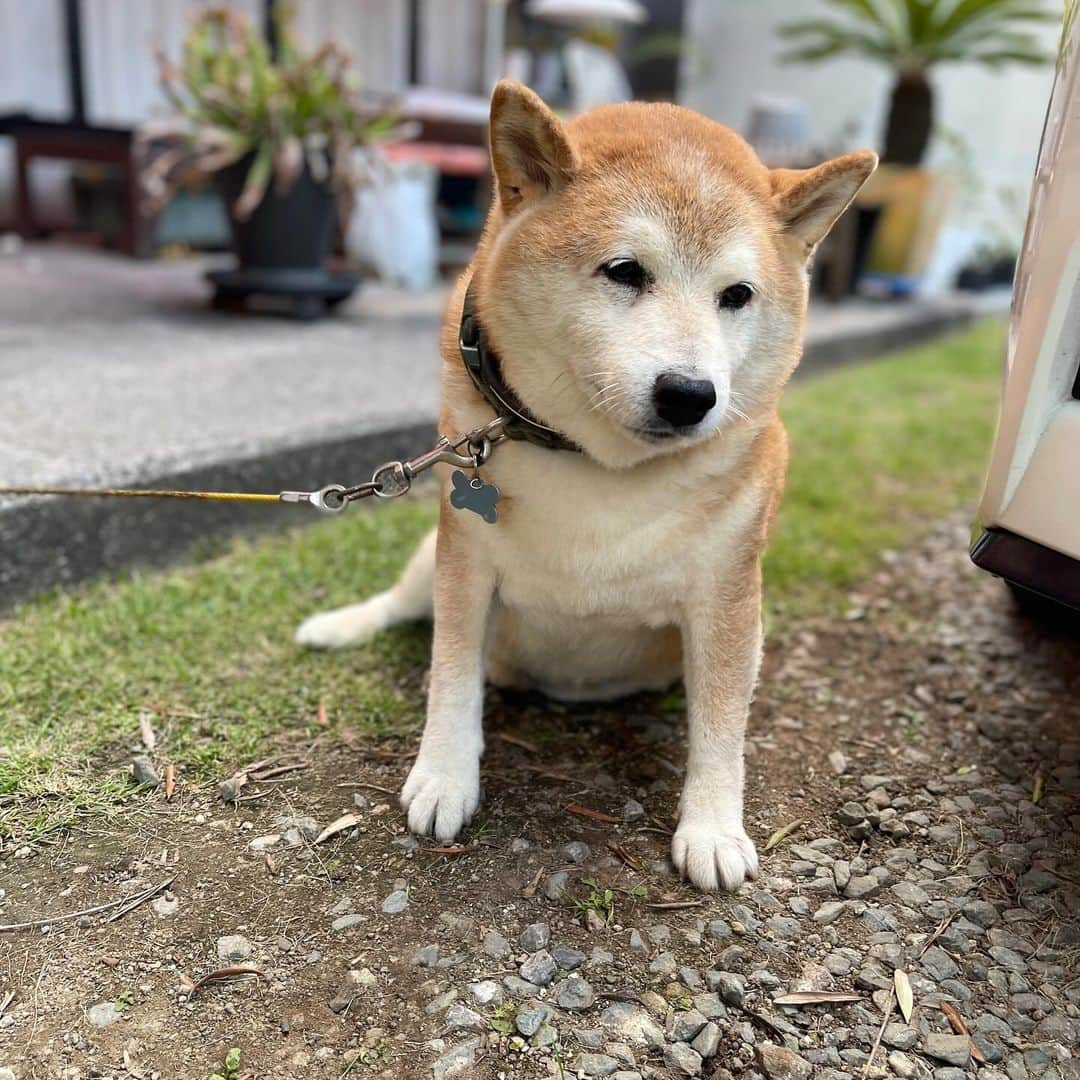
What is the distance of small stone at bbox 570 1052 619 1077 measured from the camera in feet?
4.16

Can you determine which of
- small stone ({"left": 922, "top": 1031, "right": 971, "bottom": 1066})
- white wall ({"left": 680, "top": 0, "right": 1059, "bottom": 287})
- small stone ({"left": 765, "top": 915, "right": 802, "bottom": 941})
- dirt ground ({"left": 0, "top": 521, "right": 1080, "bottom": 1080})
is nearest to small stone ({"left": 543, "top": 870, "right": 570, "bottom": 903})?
dirt ground ({"left": 0, "top": 521, "right": 1080, "bottom": 1080})

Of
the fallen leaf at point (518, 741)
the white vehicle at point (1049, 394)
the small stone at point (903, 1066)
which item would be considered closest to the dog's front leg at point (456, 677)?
the fallen leaf at point (518, 741)

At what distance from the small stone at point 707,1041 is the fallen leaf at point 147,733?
112 centimetres

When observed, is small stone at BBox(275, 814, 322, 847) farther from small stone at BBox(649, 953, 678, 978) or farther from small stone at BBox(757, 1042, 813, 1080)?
small stone at BBox(757, 1042, 813, 1080)

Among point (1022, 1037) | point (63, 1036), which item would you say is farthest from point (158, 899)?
point (1022, 1037)

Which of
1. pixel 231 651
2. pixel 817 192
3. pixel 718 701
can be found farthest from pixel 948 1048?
pixel 231 651

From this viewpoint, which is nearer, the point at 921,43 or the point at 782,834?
the point at 782,834

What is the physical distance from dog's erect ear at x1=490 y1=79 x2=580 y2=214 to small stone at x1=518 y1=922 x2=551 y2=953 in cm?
114

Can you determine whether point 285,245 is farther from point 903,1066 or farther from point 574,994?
point 903,1066

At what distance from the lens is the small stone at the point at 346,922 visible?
1484mm

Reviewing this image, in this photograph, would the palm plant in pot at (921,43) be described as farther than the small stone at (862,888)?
Yes

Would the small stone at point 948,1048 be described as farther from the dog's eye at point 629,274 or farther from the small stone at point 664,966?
the dog's eye at point 629,274

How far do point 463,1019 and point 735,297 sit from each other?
1.13m

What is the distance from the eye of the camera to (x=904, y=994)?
1417 millimetres
